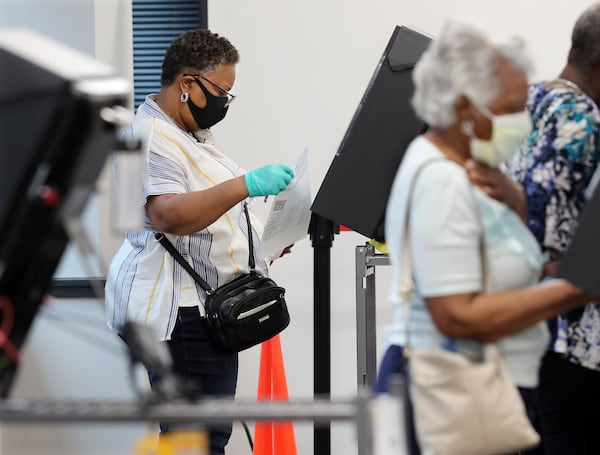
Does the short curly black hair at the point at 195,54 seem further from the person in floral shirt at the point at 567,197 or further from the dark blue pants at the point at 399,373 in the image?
the dark blue pants at the point at 399,373

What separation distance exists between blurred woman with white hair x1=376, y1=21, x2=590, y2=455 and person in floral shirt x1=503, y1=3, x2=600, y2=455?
277 mm

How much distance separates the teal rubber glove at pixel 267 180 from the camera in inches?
92.5

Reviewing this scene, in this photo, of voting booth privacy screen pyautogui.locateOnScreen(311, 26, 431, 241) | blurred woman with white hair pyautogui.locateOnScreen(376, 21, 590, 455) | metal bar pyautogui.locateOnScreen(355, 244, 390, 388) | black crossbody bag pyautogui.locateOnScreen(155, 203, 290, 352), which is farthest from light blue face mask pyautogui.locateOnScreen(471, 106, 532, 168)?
metal bar pyautogui.locateOnScreen(355, 244, 390, 388)

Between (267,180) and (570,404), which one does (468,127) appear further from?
(267,180)

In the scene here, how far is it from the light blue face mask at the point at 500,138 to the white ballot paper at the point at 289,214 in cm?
94

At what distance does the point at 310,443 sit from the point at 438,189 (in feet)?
8.20

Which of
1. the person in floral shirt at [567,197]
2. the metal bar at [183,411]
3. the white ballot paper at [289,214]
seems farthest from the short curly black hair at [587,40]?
the metal bar at [183,411]

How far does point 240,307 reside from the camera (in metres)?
2.37

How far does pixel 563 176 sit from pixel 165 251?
41.6 inches

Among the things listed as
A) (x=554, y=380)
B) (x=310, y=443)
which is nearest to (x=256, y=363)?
(x=310, y=443)

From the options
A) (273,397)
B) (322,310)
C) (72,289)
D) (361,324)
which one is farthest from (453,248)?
(72,289)

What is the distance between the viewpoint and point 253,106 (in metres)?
3.65

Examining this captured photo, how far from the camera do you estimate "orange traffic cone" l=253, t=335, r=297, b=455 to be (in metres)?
3.20

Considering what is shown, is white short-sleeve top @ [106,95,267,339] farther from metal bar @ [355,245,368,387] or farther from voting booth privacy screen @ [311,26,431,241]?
metal bar @ [355,245,368,387]
